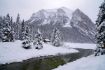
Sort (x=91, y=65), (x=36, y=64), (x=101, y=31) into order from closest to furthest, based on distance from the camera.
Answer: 1. (x=91, y=65)
2. (x=101, y=31)
3. (x=36, y=64)

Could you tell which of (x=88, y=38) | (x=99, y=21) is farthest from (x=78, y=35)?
(x=99, y=21)

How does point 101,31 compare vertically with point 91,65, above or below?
above

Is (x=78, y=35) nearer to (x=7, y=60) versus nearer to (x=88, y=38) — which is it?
(x=88, y=38)

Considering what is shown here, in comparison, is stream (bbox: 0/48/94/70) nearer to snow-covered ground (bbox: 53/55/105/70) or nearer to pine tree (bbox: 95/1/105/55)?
snow-covered ground (bbox: 53/55/105/70)

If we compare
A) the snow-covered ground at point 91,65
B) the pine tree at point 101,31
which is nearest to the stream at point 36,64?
the snow-covered ground at point 91,65

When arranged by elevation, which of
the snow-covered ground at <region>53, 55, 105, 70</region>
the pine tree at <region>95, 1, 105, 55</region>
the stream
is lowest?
the stream

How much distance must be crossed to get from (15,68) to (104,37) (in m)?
18.4

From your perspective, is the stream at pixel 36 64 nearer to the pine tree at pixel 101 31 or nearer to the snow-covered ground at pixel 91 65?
the snow-covered ground at pixel 91 65

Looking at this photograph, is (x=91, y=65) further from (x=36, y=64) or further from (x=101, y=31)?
(x=36, y=64)

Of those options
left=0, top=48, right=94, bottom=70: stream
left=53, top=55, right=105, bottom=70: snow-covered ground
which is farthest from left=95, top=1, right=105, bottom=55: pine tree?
left=0, top=48, right=94, bottom=70: stream

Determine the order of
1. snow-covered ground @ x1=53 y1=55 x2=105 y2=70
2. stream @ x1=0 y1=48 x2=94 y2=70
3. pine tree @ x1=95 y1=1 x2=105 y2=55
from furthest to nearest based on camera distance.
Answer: stream @ x1=0 y1=48 x2=94 y2=70, pine tree @ x1=95 y1=1 x2=105 y2=55, snow-covered ground @ x1=53 y1=55 x2=105 y2=70

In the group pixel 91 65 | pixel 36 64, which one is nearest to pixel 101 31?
pixel 91 65

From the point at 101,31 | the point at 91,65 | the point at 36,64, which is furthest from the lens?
the point at 36,64

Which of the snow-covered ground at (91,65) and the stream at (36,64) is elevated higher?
the snow-covered ground at (91,65)
